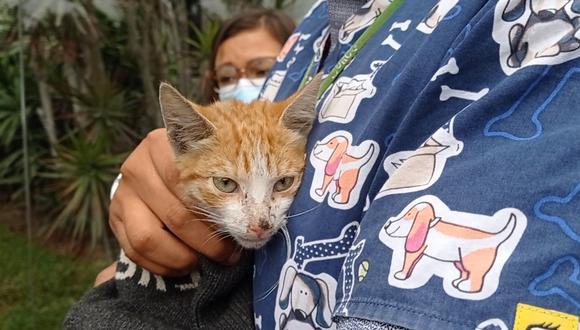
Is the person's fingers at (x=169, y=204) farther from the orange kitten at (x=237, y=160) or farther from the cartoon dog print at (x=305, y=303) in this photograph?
the cartoon dog print at (x=305, y=303)

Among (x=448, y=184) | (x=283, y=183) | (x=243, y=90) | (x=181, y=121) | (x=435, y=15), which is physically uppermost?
(x=435, y=15)

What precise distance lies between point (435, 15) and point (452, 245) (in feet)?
1.39

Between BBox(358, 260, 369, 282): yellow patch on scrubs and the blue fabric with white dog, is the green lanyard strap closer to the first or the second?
the blue fabric with white dog

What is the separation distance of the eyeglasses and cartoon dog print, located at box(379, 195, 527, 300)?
2.50 metres

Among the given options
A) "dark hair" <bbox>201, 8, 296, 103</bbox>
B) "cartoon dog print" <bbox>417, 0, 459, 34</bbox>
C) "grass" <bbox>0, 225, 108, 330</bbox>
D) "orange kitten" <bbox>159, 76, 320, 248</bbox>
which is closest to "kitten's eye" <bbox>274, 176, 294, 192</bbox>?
"orange kitten" <bbox>159, 76, 320, 248</bbox>

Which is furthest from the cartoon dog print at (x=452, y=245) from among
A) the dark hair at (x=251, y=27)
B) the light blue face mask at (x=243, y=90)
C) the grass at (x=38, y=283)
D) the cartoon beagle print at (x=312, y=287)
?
the grass at (x=38, y=283)

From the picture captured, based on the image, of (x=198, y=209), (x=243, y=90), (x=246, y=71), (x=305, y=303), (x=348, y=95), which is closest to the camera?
(x=305, y=303)

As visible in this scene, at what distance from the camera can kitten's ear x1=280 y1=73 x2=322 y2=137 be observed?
115 centimetres

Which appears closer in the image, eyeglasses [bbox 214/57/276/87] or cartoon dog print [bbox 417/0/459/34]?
cartoon dog print [bbox 417/0/459/34]

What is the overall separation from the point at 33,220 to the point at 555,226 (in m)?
6.12

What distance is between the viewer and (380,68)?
3.09 ft

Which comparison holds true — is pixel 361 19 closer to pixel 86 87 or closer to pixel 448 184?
pixel 448 184

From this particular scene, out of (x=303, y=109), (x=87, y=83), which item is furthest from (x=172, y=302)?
(x=87, y=83)

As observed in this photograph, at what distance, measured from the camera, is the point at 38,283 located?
4.88 metres
